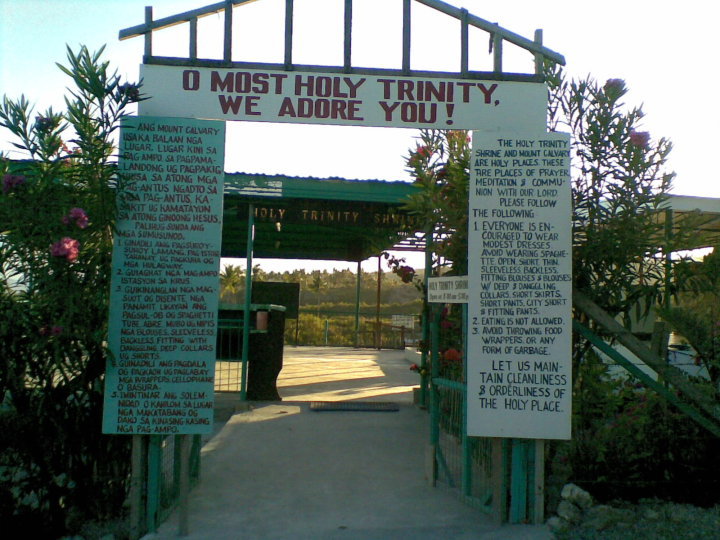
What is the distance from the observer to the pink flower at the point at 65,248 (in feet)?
15.0

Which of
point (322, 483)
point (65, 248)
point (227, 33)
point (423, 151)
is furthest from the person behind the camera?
point (322, 483)

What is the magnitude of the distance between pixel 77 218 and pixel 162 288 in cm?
80

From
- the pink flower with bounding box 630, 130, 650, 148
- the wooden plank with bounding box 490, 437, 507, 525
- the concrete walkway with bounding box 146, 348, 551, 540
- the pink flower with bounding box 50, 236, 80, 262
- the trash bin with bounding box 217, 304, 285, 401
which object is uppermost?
the pink flower with bounding box 630, 130, 650, 148

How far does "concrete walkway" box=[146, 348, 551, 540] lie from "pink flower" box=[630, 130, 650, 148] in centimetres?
298

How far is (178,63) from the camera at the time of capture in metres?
5.44

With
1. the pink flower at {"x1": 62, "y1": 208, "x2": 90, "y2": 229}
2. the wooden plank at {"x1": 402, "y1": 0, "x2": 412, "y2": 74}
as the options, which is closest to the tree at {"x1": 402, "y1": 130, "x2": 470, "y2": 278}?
the wooden plank at {"x1": 402, "y1": 0, "x2": 412, "y2": 74}

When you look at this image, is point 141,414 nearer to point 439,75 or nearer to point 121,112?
point 121,112

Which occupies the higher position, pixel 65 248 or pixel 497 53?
pixel 497 53

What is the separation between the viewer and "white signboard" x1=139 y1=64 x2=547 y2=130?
17.9ft

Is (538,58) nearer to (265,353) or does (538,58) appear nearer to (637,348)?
(637,348)

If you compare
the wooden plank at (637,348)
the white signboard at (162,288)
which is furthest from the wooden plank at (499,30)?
the white signboard at (162,288)

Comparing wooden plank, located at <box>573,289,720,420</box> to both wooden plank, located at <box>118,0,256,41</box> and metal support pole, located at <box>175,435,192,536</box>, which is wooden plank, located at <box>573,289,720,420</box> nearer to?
metal support pole, located at <box>175,435,192,536</box>

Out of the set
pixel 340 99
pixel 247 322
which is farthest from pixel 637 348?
pixel 247 322

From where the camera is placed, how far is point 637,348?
5.48 metres
